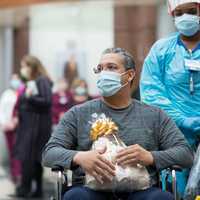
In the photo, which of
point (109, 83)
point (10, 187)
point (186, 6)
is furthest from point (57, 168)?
point (10, 187)

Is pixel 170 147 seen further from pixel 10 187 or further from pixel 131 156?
pixel 10 187

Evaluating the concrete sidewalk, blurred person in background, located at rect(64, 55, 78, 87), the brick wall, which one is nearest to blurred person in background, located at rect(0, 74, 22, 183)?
the concrete sidewalk

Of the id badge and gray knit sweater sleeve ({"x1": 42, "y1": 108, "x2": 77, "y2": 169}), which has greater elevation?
the id badge

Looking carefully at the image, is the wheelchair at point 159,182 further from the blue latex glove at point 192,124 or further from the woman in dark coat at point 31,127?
the woman in dark coat at point 31,127

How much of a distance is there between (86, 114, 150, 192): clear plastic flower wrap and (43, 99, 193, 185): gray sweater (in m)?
0.09

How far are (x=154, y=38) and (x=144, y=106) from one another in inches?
322

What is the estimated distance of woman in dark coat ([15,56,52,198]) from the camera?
10.7 meters

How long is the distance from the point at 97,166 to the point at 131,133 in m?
0.41

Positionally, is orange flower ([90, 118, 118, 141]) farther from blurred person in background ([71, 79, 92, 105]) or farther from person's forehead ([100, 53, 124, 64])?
blurred person in background ([71, 79, 92, 105])

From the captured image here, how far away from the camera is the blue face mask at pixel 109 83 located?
17.7 ft

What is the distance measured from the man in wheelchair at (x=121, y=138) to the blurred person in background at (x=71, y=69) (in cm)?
883

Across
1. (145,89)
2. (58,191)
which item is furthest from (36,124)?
(58,191)

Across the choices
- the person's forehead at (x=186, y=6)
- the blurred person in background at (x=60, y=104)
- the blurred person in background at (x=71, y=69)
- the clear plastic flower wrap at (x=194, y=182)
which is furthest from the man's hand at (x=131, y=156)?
the blurred person in background at (x=71, y=69)

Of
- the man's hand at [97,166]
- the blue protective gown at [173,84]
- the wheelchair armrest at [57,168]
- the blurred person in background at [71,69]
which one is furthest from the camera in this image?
the blurred person in background at [71,69]
